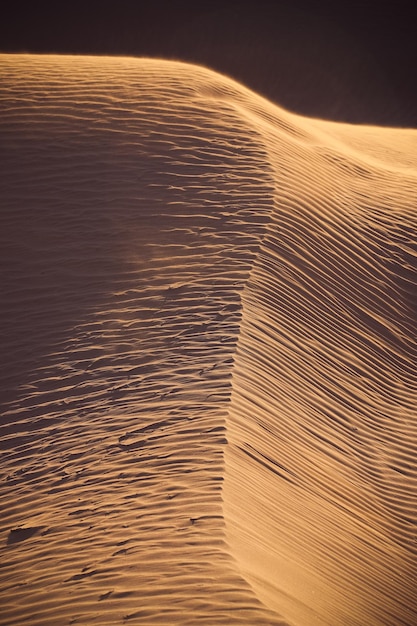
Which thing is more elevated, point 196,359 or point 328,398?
point 196,359

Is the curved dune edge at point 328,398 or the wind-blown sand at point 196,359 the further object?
the curved dune edge at point 328,398

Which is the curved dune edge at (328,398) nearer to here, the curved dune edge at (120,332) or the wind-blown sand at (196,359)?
the wind-blown sand at (196,359)

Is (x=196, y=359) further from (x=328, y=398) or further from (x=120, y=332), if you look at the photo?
(x=328, y=398)

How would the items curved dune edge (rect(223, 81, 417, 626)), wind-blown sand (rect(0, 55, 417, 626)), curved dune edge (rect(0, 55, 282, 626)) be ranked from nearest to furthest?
curved dune edge (rect(0, 55, 282, 626)), wind-blown sand (rect(0, 55, 417, 626)), curved dune edge (rect(223, 81, 417, 626))

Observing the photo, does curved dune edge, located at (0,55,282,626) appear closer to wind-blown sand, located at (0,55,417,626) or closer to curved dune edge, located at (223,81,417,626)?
wind-blown sand, located at (0,55,417,626)

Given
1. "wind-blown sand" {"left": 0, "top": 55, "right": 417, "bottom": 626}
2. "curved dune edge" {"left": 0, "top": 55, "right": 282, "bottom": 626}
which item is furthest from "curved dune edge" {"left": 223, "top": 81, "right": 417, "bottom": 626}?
"curved dune edge" {"left": 0, "top": 55, "right": 282, "bottom": 626}

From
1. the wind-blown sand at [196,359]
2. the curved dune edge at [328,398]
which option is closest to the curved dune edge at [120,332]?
the wind-blown sand at [196,359]

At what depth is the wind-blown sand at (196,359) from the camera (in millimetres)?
4941

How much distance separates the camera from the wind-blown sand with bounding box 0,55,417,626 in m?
4.94

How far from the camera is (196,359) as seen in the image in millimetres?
7477

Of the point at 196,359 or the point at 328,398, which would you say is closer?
the point at 196,359

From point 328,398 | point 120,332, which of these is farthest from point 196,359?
point 328,398

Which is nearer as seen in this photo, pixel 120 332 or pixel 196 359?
pixel 196 359

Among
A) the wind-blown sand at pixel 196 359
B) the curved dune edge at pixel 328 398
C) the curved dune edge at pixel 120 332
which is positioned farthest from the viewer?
the curved dune edge at pixel 328 398
